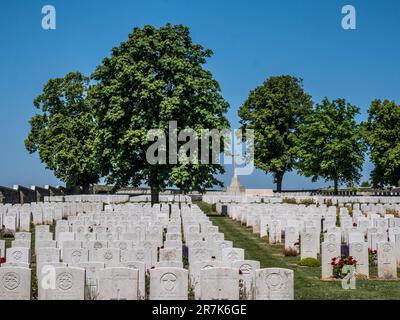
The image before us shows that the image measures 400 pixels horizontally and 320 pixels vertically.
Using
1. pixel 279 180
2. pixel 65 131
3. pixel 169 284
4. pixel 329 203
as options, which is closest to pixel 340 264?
pixel 169 284

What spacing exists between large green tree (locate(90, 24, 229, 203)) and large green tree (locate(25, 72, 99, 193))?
40.1ft

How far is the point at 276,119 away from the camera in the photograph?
228 ft

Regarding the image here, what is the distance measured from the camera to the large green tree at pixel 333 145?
2468 inches

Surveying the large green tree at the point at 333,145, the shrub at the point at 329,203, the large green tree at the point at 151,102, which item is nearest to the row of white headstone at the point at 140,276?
the large green tree at the point at 151,102

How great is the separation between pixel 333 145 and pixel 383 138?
6.44m

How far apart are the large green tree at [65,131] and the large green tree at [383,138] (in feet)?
90.4

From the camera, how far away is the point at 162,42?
42.9m

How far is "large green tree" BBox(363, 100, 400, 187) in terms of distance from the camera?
208 ft

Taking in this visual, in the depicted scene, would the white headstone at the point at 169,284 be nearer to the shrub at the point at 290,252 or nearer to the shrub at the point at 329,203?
the shrub at the point at 290,252

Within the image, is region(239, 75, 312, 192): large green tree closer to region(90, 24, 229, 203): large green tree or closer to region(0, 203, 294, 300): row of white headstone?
region(90, 24, 229, 203): large green tree

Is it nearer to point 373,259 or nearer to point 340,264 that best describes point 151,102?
point 373,259

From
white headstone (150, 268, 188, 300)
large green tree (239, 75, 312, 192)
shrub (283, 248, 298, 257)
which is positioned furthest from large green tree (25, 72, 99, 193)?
white headstone (150, 268, 188, 300)
